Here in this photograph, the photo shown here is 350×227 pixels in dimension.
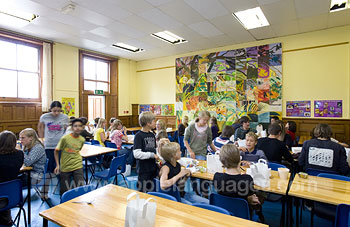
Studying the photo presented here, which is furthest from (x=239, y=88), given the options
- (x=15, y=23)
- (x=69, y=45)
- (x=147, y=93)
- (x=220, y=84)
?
(x=15, y=23)

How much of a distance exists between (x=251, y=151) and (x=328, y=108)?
14.2ft

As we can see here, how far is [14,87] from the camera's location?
6.17 metres

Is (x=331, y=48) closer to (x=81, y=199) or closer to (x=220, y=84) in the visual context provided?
(x=220, y=84)

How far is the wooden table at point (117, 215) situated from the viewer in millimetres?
1461

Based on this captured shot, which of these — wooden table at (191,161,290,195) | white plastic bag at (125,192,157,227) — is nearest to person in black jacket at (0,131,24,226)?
white plastic bag at (125,192,157,227)

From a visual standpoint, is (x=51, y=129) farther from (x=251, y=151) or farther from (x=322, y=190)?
(x=322, y=190)

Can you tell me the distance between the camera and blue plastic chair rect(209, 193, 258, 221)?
5.85 ft

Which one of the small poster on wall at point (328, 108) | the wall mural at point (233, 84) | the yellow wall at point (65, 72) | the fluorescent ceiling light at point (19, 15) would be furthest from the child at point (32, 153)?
the small poster on wall at point (328, 108)

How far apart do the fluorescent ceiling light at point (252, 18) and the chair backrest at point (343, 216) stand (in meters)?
4.47

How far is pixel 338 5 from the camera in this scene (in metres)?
4.69

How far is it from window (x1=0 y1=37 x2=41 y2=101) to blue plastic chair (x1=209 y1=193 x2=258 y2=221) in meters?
6.68

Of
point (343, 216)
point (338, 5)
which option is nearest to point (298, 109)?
point (338, 5)

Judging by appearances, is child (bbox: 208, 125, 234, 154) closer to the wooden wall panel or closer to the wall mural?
the wall mural

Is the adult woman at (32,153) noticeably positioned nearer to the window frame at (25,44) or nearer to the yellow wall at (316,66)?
the window frame at (25,44)
